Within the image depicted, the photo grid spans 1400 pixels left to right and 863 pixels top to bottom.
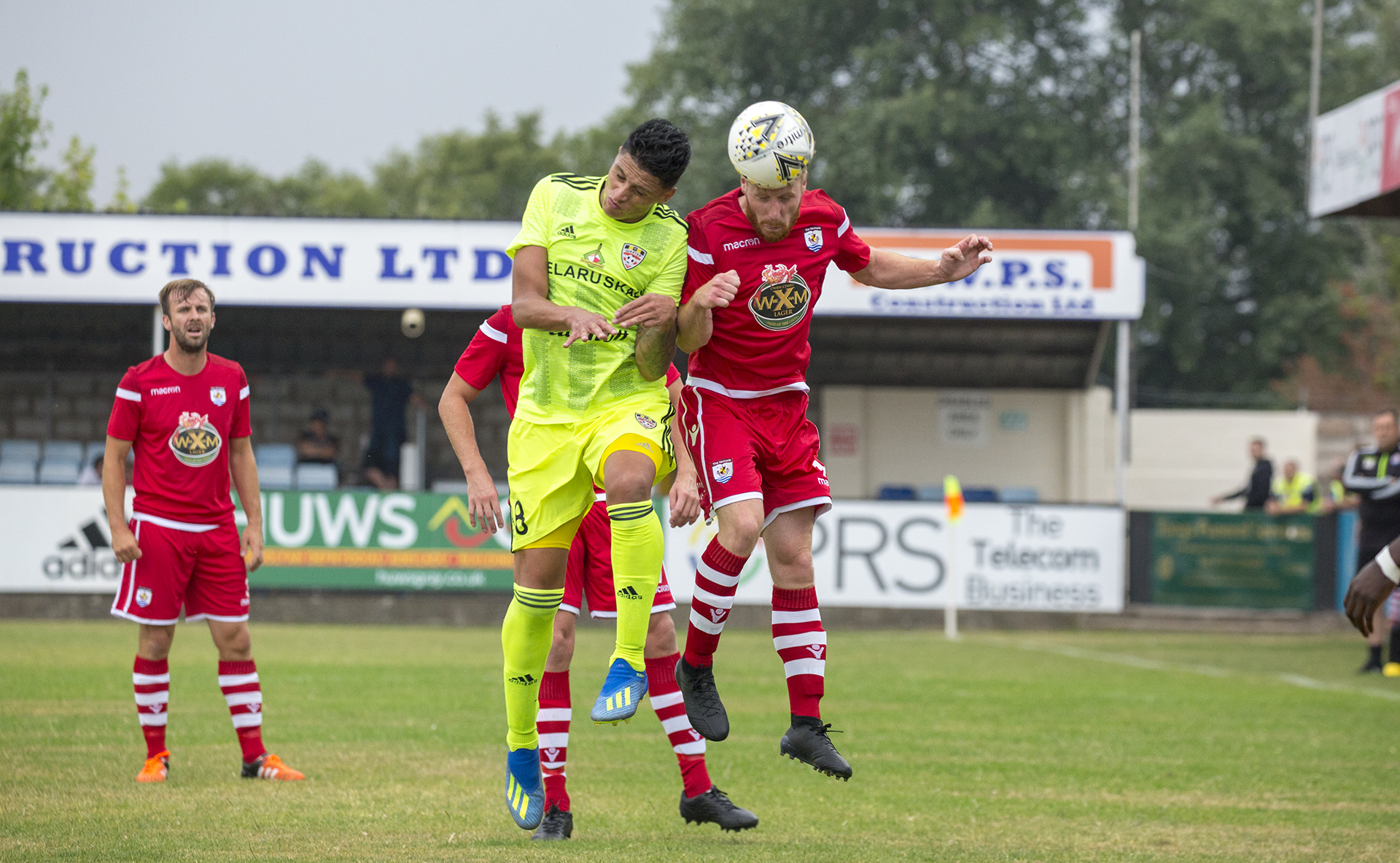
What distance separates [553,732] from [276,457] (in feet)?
55.1

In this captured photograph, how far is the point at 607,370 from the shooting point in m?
6.05

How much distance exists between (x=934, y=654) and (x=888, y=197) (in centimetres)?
2532

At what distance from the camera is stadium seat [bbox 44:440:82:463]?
72.9 ft

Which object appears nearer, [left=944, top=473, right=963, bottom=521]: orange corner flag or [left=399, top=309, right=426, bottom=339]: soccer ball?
[left=944, top=473, right=963, bottom=521]: orange corner flag

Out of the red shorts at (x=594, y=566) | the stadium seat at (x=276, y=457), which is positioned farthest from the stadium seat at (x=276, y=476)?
the red shorts at (x=594, y=566)

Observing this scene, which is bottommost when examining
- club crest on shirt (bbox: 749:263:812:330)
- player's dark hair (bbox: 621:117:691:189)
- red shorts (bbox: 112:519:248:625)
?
red shorts (bbox: 112:519:248:625)

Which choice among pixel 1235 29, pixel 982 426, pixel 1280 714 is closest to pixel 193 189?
pixel 1235 29

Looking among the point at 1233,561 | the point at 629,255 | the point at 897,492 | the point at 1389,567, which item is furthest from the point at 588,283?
the point at 897,492

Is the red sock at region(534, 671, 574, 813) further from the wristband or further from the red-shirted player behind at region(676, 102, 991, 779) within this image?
the wristband

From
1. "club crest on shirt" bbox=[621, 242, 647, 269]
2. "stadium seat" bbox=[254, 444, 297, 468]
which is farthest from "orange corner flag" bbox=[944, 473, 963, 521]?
"club crest on shirt" bbox=[621, 242, 647, 269]

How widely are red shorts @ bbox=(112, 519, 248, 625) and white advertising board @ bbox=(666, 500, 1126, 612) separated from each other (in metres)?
12.5

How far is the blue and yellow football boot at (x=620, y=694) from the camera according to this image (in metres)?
5.76

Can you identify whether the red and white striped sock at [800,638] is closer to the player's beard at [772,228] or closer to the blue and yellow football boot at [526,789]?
the blue and yellow football boot at [526,789]

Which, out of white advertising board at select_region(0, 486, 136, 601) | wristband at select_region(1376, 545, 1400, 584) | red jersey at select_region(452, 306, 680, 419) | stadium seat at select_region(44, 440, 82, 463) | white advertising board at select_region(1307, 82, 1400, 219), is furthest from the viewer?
stadium seat at select_region(44, 440, 82, 463)
